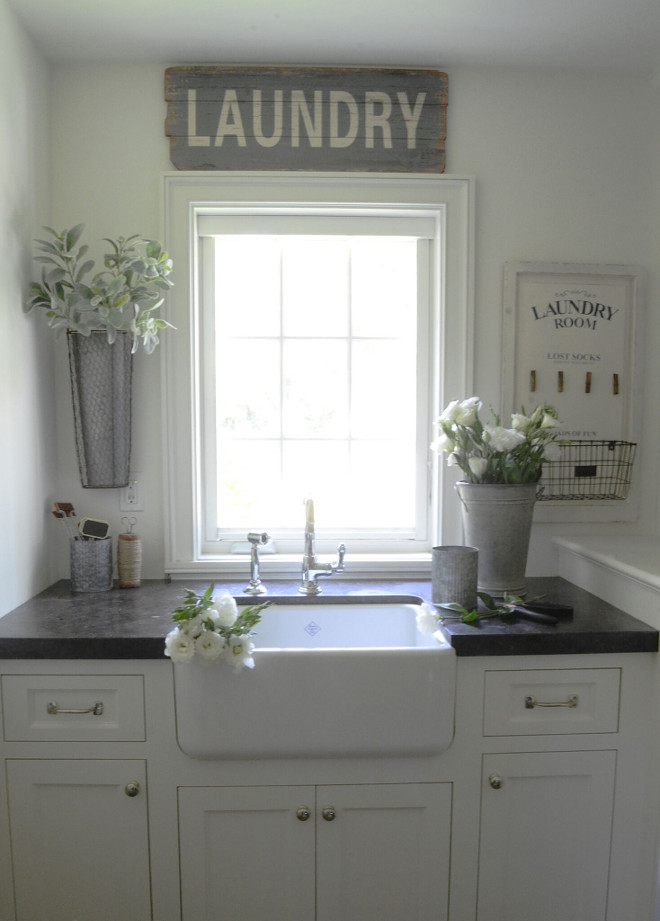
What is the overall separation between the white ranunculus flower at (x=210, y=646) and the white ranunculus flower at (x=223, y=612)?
34 millimetres

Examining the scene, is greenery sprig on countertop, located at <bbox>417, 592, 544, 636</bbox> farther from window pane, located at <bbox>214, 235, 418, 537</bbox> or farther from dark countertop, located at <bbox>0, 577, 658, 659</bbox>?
window pane, located at <bbox>214, 235, 418, 537</bbox>

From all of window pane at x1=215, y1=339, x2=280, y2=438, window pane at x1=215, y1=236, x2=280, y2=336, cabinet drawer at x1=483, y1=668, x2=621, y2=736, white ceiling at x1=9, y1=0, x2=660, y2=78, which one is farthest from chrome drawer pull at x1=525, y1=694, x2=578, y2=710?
white ceiling at x1=9, y1=0, x2=660, y2=78

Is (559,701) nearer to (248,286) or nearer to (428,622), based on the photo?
(428,622)

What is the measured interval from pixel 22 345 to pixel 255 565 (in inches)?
35.3

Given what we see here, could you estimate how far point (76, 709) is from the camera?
5.07 ft

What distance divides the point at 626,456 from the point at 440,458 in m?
0.59

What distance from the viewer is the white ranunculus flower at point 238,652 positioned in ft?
4.63

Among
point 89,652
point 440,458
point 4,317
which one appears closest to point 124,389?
point 4,317

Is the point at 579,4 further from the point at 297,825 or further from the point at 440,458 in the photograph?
the point at 297,825

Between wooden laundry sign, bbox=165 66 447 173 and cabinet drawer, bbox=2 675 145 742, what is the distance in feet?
4.87

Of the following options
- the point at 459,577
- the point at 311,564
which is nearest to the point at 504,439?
the point at 459,577

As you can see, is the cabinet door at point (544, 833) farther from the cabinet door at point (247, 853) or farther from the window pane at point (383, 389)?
the window pane at point (383, 389)

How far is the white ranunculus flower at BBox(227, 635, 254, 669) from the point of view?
55.6 inches

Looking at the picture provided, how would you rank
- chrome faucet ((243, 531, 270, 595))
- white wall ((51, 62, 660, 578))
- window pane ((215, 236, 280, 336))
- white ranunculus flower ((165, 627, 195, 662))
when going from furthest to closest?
1. window pane ((215, 236, 280, 336))
2. white wall ((51, 62, 660, 578))
3. chrome faucet ((243, 531, 270, 595))
4. white ranunculus flower ((165, 627, 195, 662))
